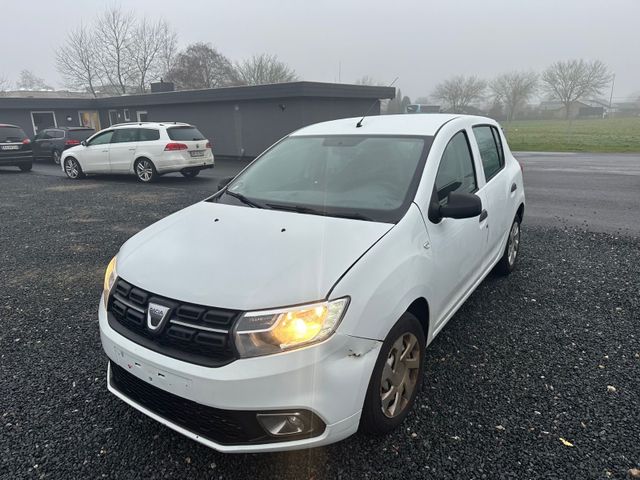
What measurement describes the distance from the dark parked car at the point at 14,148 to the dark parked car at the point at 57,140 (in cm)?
244

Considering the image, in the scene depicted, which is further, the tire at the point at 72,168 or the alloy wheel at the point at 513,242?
the tire at the point at 72,168

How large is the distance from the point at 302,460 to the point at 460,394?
1137 mm

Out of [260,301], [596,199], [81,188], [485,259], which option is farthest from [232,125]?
[260,301]

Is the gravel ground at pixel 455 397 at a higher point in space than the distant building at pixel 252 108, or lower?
lower

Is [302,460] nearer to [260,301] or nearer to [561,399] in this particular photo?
[260,301]

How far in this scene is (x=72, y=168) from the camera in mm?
13898

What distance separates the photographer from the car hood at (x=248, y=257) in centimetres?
200

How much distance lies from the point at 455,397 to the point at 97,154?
1365cm

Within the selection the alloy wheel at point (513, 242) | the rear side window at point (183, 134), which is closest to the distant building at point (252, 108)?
the rear side window at point (183, 134)

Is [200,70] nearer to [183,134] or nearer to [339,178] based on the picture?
[183,134]

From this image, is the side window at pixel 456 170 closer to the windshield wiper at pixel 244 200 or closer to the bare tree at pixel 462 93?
the windshield wiper at pixel 244 200

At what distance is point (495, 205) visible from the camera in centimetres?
381

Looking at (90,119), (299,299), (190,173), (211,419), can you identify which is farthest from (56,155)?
(299,299)

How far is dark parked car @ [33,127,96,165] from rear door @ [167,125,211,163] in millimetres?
8356
